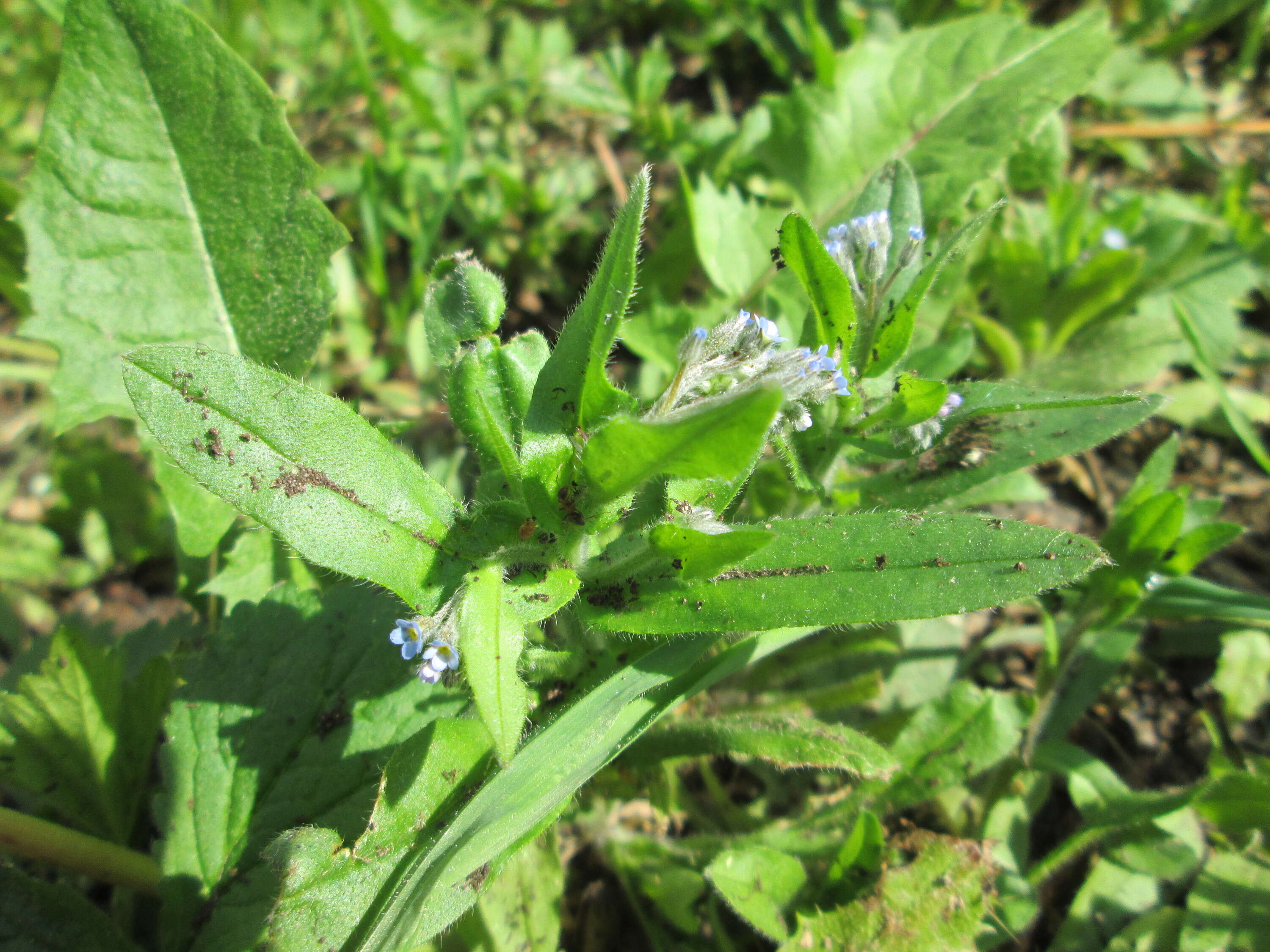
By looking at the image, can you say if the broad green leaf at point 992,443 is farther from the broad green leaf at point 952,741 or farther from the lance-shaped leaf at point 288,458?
the lance-shaped leaf at point 288,458

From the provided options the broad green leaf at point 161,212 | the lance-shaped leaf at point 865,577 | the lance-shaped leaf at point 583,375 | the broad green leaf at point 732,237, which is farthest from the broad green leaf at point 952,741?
the broad green leaf at point 161,212

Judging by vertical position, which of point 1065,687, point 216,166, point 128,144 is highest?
point 128,144

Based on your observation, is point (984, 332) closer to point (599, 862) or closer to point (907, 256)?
point (907, 256)

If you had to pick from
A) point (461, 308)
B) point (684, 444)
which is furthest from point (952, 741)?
point (461, 308)

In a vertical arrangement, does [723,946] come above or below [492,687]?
below

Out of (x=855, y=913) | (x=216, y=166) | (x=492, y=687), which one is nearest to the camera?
(x=492, y=687)

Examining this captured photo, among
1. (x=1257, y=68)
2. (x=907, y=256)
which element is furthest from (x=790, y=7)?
(x=907, y=256)

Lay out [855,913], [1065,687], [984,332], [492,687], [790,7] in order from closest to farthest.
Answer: [492,687] → [855,913] → [1065,687] → [984,332] → [790,7]

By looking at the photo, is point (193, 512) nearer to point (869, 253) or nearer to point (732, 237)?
point (869, 253)

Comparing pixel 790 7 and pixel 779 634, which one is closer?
pixel 779 634
